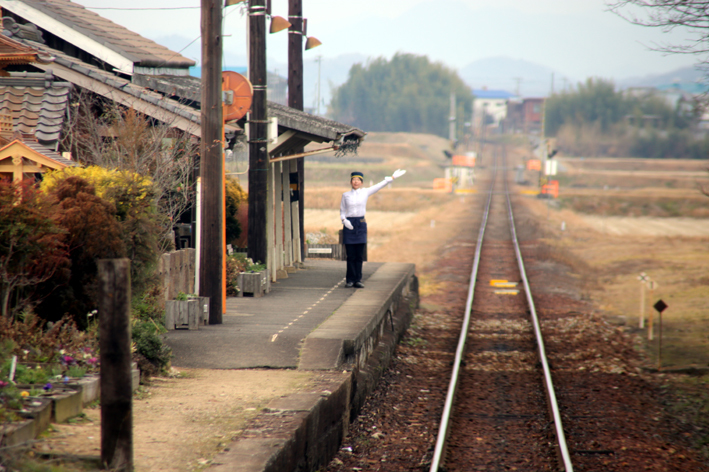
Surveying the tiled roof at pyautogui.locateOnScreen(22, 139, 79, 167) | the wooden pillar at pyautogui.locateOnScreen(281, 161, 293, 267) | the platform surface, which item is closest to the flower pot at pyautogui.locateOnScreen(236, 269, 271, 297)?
the platform surface

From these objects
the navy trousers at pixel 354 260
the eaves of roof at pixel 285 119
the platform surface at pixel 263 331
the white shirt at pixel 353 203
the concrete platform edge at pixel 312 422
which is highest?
the eaves of roof at pixel 285 119

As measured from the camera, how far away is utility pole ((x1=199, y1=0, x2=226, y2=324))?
8.76 metres

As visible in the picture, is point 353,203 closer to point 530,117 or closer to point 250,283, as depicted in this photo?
point 250,283

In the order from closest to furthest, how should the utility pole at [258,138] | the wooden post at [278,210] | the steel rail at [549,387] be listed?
the steel rail at [549,387], the utility pole at [258,138], the wooden post at [278,210]

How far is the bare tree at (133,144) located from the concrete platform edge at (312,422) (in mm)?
4087

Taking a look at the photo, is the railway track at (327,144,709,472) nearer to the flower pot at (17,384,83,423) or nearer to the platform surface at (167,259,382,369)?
the platform surface at (167,259,382,369)

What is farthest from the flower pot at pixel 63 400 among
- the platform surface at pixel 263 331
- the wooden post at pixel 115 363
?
the platform surface at pixel 263 331

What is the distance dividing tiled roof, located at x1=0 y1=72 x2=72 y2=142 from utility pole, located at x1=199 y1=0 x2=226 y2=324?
12.0 feet

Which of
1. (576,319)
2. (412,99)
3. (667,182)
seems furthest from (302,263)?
(412,99)

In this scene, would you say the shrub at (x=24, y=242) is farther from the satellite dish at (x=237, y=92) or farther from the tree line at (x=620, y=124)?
the tree line at (x=620, y=124)

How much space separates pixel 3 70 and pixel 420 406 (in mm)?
8645

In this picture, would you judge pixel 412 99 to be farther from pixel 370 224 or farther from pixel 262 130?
pixel 262 130

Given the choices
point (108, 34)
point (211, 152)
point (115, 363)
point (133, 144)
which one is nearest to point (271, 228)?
point (133, 144)

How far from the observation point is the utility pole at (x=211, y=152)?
876 cm
